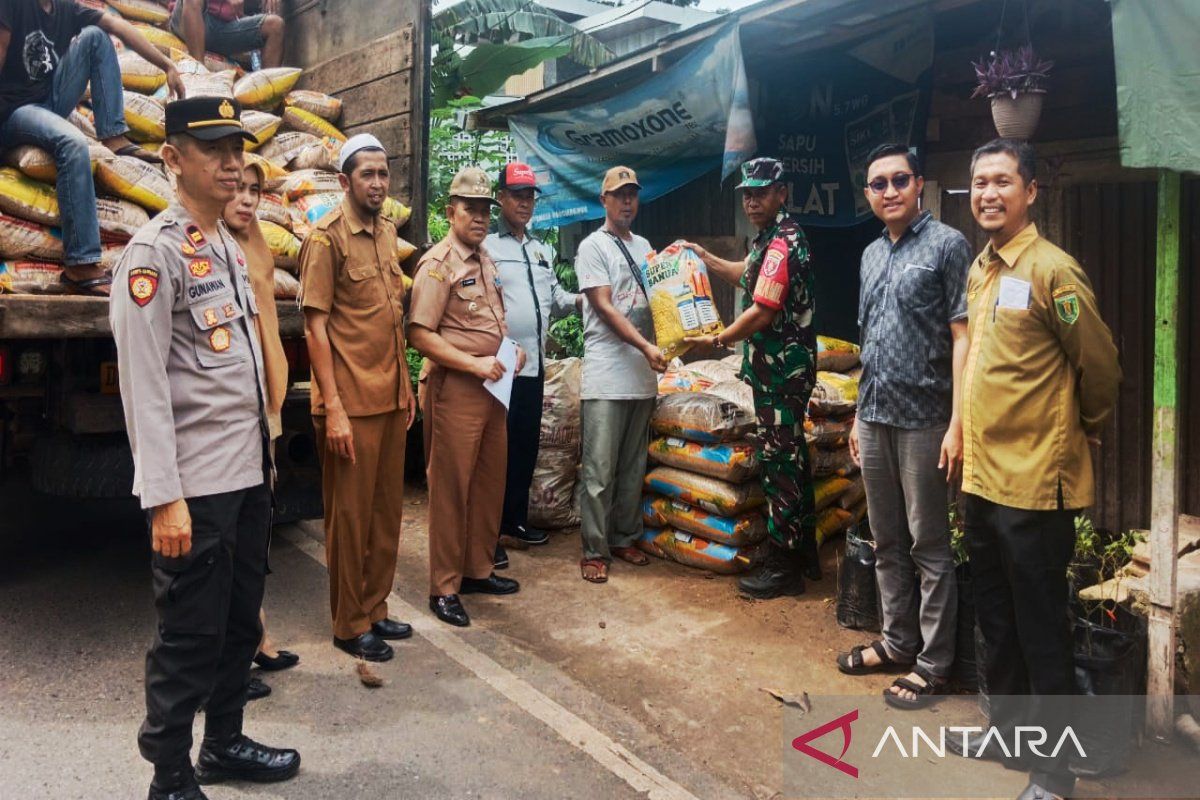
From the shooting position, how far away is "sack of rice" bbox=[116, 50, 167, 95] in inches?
214

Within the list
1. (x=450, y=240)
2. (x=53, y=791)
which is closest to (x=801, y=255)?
(x=450, y=240)

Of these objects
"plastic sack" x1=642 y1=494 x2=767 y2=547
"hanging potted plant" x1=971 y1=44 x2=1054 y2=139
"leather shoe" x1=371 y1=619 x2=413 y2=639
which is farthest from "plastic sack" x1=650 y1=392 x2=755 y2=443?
"hanging potted plant" x1=971 y1=44 x2=1054 y2=139

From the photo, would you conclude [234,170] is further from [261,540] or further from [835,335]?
[835,335]

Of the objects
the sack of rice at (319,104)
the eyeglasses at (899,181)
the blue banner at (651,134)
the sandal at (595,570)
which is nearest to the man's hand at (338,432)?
the sandal at (595,570)

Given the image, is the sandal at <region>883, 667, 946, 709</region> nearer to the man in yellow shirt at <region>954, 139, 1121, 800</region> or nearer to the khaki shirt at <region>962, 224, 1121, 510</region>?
the man in yellow shirt at <region>954, 139, 1121, 800</region>

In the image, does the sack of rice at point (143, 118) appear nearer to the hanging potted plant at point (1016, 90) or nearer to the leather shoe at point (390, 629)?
the leather shoe at point (390, 629)

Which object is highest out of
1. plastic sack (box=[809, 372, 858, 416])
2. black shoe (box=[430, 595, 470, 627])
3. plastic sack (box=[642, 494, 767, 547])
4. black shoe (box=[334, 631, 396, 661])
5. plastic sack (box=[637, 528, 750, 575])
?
plastic sack (box=[809, 372, 858, 416])

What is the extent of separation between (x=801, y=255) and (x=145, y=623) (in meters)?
3.25

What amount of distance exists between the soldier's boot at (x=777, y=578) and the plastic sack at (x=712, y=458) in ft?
1.25

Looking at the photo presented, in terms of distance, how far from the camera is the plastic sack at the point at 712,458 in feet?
15.3

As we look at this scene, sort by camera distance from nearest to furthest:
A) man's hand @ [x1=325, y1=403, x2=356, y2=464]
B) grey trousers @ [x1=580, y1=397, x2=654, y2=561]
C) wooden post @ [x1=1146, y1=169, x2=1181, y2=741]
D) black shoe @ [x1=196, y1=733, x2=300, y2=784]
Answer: black shoe @ [x1=196, y1=733, x2=300, y2=784], wooden post @ [x1=1146, y1=169, x2=1181, y2=741], man's hand @ [x1=325, y1=403, x2=356, y2=464], grey trousers @ [x1=580, y1=397, x2=654, y2=561]

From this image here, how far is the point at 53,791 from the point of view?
8.89ft

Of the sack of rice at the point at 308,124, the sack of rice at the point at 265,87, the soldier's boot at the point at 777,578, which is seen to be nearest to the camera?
the soldier's boot at the point at 777,578

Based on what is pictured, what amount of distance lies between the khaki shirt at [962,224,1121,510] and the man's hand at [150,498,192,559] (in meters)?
2.22
